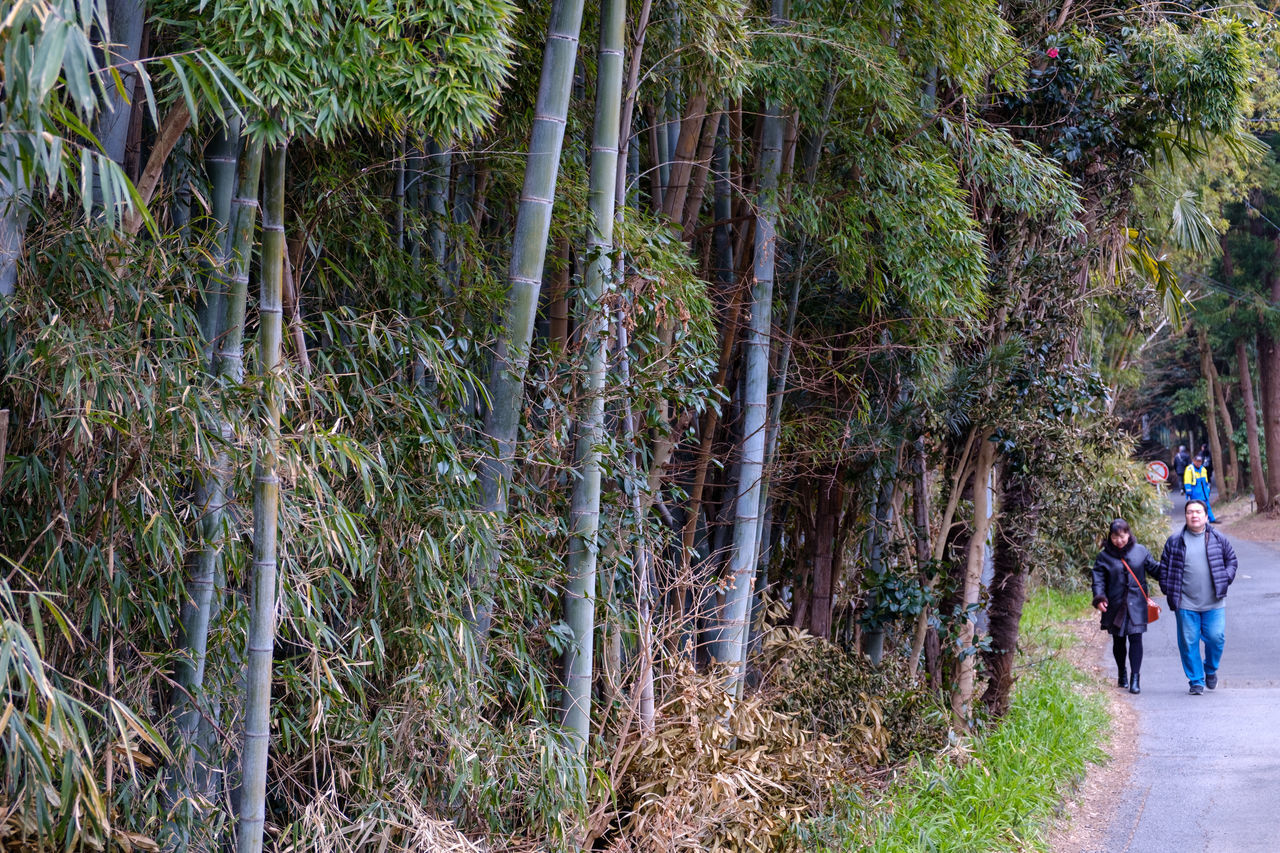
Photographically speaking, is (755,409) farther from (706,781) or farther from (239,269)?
(239,269)

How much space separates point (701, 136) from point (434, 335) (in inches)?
79.4

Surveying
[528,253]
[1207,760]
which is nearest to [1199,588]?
[1207,760]

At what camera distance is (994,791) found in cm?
537

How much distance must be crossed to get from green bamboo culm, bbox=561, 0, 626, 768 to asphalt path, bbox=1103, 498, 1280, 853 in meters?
2.92

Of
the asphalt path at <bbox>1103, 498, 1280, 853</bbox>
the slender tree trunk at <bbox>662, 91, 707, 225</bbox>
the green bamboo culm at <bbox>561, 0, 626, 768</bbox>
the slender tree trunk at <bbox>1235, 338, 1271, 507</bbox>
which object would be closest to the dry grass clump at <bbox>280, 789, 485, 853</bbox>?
the green bamboo culm at <bbox>561, 0, 626, 768</bbox>

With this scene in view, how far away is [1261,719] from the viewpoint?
6.78 meters

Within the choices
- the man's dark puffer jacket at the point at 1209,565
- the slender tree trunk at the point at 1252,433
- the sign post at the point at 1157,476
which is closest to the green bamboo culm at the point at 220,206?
the man's dark puffer jacket at the point at 1209,565

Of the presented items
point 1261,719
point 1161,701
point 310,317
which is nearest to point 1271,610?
point 1161,701

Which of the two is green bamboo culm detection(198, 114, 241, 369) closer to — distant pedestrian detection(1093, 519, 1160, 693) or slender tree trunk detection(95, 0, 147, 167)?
slender tree trunk detection(95, 0, 147, 167)

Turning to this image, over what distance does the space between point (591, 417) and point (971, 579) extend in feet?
11.2

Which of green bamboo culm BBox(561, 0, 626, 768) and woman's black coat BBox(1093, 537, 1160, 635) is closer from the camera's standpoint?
green bamboo culm BBox(561, 0, 626, 768)

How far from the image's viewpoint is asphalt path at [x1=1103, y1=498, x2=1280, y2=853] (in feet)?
16.3

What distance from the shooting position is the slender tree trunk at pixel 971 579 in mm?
6141

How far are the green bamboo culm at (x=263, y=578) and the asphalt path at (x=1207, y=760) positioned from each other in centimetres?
403
